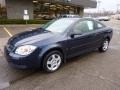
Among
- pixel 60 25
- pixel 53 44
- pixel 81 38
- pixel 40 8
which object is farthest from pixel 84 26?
pixel 40 8

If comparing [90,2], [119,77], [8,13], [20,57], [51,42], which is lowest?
[119,77]

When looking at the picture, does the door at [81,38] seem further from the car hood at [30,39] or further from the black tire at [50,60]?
the car hood at [30,39]

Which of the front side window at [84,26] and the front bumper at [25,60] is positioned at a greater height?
the front side window at [84,26]

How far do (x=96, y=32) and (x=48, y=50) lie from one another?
2.35m

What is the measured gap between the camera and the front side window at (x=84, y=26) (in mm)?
5261

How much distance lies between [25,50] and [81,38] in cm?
194

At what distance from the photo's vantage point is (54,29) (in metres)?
5.34

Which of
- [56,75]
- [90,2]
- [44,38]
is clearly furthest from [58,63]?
[90,2]

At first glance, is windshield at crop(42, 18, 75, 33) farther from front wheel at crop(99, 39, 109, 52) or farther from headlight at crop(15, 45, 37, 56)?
front wheel at crop(99, 39, 109, 52)

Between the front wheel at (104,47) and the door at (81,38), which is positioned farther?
the front wheel at (104,47)

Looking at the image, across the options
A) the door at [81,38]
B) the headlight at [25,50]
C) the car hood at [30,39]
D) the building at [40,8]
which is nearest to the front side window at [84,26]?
the door at [81,38]

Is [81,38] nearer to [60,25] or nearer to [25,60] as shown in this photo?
[60,25]

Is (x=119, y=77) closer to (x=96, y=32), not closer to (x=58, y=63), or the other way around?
(x=58, y=63)

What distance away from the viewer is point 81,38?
5297mm
